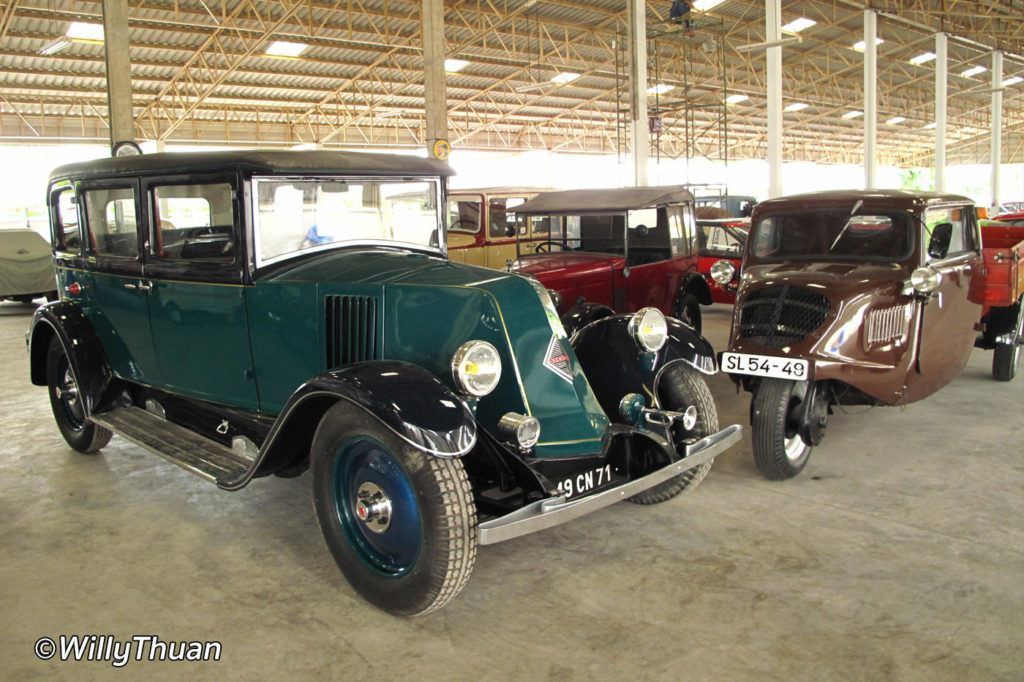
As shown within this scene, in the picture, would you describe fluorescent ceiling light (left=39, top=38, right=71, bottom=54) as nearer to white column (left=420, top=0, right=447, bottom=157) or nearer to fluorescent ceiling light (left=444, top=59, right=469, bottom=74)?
fluorescent ceiling light (left=444, top=59, right=469, bottom=74)

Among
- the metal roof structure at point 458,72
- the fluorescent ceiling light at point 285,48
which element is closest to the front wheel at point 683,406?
the metal roof structure at point 458,72

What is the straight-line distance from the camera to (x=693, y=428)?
12.4 ft

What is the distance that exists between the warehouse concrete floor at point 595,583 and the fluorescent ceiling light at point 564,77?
19.6 metres

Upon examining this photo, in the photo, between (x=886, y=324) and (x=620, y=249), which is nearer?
(x=886, y=324)

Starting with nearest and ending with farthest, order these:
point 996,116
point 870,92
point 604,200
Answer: point 604,200, point 870,92, point 996,116

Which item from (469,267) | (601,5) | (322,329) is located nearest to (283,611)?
(322,329)

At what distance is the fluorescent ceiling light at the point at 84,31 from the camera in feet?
48.5

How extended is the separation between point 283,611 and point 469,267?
1.64m

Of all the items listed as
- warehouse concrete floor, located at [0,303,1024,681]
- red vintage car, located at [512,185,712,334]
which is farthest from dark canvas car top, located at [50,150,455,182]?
red vintage car, located at [512,185,712,334]

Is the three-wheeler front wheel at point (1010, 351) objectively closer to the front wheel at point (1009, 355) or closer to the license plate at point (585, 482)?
the front wheel at point (1009, 355)

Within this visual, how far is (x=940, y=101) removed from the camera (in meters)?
20.8

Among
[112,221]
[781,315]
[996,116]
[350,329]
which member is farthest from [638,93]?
[996,116]

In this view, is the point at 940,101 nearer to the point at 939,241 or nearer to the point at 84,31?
the point at 939,241

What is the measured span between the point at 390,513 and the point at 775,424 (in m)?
2.30
